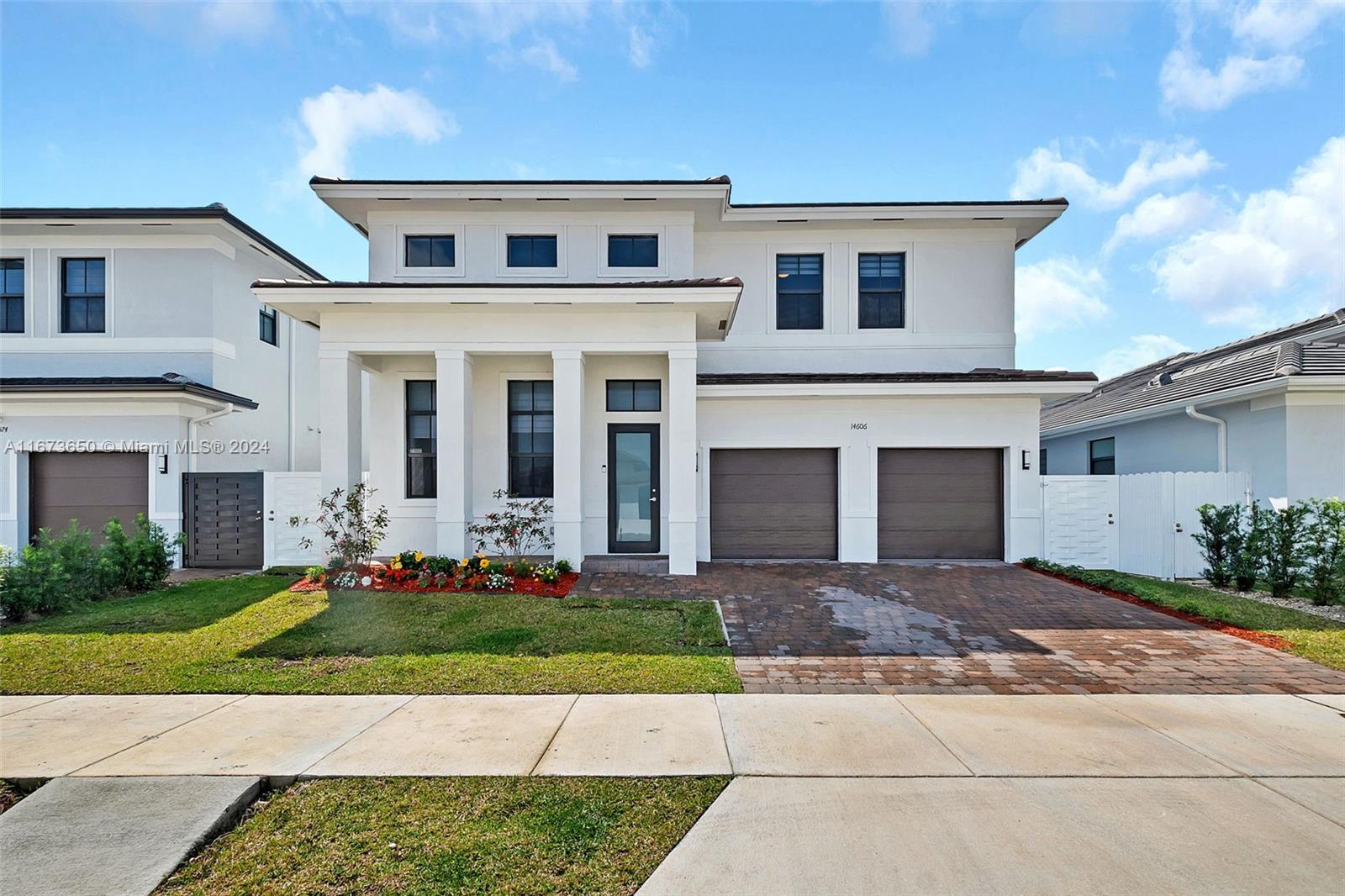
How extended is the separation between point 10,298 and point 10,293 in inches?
4.0

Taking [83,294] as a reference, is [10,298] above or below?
below

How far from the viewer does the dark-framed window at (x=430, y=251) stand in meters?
12.1

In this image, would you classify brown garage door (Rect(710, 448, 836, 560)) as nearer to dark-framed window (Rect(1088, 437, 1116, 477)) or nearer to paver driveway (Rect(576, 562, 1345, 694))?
paver driveway (Rect(576, 562, 1345, 694))

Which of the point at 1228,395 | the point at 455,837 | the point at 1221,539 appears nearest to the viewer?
the point at 455,837

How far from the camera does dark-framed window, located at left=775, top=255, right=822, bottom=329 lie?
13.0 m

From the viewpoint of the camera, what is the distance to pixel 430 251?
12125mm

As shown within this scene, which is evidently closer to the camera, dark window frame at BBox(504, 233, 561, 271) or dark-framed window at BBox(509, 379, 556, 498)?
dark-framed window at BBox(509, 379, 556, 498)

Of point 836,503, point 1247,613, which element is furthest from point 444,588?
point 1247,613

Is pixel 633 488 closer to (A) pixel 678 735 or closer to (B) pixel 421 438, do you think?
(B) pixel 421 438

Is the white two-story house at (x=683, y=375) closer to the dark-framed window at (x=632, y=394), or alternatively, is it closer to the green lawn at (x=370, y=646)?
the dark-framed window at (x=632, y=394)

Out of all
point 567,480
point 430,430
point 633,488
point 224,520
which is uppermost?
point 430,430

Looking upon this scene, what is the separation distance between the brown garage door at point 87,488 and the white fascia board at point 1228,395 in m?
19.6

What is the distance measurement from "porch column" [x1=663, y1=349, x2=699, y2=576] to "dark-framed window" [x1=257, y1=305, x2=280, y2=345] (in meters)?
10.5

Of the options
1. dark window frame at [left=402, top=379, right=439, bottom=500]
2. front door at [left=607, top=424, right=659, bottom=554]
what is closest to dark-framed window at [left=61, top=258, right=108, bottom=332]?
dark window frame at [left=402, top=379, right=439, bottom=500]
